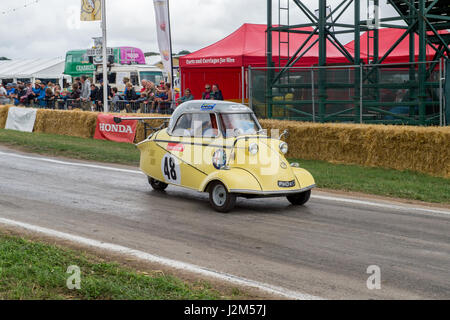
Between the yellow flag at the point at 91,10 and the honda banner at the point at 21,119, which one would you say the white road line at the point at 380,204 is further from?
the honda banner at the point at 21,119

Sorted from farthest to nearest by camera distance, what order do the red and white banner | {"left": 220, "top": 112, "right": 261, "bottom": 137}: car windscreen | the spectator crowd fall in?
the spectator crowd, the red and white banner, {"left": 220, "top": 112, "right": 261, "bottom": 137}: car windscreen

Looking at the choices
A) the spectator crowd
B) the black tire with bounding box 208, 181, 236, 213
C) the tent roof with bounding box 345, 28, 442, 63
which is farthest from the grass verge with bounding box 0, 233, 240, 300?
the tent roof with bounding box 345, 28, 442, 63

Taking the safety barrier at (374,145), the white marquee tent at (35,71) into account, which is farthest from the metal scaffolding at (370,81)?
the white marquee tent at (35,71)

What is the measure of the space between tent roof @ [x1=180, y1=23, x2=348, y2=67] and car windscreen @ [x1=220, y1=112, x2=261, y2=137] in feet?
43.7

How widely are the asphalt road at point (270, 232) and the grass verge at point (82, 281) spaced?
80 cm

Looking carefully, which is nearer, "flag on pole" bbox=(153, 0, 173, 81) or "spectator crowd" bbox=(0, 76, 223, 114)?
"flag on pole" bbox=(153, 0, 173, 81)

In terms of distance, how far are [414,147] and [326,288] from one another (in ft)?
26.8

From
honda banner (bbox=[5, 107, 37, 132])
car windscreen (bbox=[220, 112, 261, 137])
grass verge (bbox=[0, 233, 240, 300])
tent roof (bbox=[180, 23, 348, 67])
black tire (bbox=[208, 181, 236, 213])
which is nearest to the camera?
grass verge (bbox=[0, 233, 240, 300])

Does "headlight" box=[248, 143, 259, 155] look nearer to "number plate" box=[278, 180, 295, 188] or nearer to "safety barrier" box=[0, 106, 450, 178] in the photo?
"number plate" box=[278, 180, 295, 188]

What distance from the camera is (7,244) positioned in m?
6.58

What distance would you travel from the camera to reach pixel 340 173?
12914 millimetres

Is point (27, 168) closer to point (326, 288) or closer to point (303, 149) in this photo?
point (303, 149)

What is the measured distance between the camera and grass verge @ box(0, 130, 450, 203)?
35.9ft

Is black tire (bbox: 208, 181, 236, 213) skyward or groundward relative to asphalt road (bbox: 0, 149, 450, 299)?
skyward
